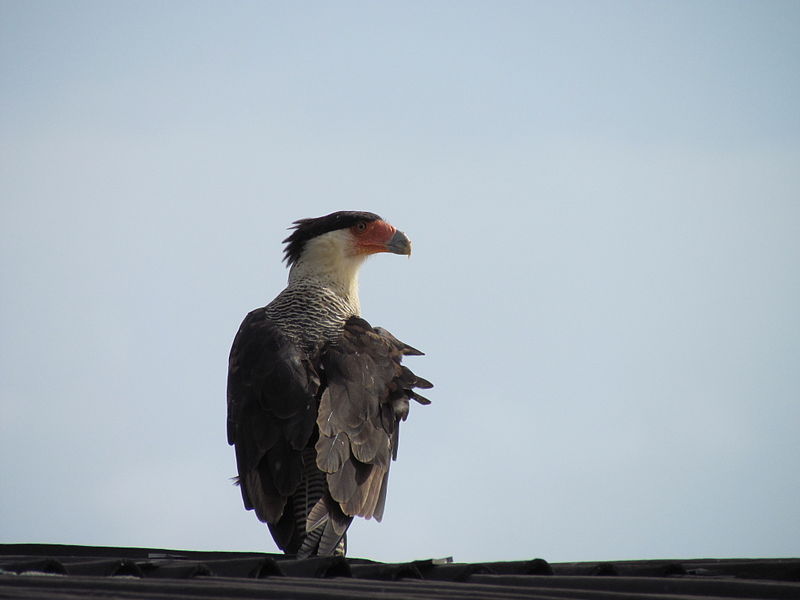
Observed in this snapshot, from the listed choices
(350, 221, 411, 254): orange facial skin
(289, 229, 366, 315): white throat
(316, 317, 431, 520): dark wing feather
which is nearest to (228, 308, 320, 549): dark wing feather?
(316, 317, 431, 520): dark wing feather

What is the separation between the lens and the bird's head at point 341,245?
7828 millimetres

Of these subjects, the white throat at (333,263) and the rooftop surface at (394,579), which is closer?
the rooftop surface at (394,579)

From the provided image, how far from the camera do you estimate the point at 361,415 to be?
6145 millimetres

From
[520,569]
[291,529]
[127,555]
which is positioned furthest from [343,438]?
[520,569]

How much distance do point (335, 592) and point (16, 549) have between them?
1.94 m

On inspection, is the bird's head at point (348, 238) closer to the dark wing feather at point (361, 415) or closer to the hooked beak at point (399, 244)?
the hooked beak at point (399, 244)

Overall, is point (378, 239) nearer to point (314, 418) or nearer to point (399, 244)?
point (399, 244)

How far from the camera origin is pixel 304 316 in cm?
705

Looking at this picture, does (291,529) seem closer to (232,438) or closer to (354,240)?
(232,438)

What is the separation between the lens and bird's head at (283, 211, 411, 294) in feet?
25.7

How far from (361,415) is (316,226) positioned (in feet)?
7.10

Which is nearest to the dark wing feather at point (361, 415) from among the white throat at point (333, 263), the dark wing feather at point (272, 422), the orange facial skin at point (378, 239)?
the dark wing feather at point (272, 422)

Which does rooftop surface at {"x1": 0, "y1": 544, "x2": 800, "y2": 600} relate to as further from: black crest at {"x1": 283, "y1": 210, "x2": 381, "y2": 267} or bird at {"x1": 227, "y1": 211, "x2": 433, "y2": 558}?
black crest at {"x1": 283, "y1": 210, "x2": 381, "y2": 267}

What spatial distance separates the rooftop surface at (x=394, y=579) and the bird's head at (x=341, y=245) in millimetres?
3893
